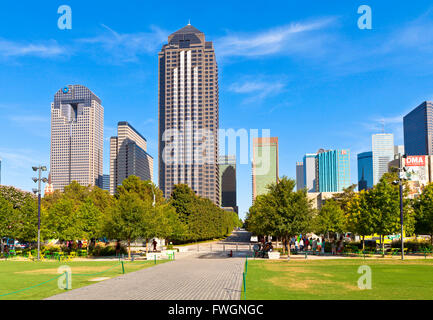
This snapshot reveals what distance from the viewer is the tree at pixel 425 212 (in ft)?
141

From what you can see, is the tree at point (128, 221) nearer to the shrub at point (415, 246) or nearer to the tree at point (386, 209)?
the tree at point (386, 209)

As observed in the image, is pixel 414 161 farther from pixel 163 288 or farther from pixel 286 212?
pixel 163 288

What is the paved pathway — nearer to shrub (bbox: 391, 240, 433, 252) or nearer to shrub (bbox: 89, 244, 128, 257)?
shrub (bbox: 89, 244, 128, 257)

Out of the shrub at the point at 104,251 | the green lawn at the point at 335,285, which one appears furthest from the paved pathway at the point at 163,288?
the shrub at the point at 104,251

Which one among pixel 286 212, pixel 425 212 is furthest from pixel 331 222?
pixel 286 212

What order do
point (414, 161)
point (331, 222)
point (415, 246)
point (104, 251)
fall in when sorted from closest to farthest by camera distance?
point (415, 246), point (104, 251), point (331, 222), point (414, 161)

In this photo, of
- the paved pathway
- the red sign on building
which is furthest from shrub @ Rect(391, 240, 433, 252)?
the red sign on building

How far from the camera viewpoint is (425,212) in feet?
144

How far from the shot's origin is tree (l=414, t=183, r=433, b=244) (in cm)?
4285

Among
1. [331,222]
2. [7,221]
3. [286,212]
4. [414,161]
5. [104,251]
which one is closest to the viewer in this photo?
[286,212]

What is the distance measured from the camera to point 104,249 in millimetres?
46531

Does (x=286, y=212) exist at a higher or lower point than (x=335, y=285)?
higher
